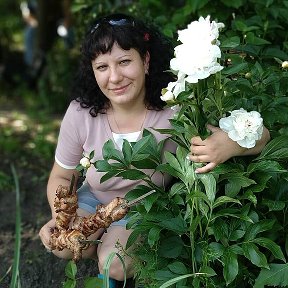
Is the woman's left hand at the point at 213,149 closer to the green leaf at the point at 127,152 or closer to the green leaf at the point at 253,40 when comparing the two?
the green leaf at the point at 127,152

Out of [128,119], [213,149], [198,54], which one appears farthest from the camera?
[128,119]

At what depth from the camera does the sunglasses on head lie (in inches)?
97.3

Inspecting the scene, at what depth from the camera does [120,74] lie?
2443 mm

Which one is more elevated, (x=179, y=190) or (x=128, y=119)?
(x=128, y=119)

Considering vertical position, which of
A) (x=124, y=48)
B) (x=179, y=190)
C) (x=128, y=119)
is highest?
(x=124, y=48)

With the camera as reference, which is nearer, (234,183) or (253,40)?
(234,183)

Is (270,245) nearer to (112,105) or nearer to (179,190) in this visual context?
(179,190)

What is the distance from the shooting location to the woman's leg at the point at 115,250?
245cm

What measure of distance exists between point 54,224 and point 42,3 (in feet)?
17.4

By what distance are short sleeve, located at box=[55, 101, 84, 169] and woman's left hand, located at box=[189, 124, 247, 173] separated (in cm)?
67

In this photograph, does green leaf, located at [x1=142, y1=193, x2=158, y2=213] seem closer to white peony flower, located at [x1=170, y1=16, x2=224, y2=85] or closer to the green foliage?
white peony flower, located at [x1=170, y1=16, x2=224, y2=85]

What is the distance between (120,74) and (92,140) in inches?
13.2

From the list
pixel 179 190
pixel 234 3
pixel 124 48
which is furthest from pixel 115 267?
pixel 234 3

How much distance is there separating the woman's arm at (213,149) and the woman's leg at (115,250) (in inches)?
19.9
